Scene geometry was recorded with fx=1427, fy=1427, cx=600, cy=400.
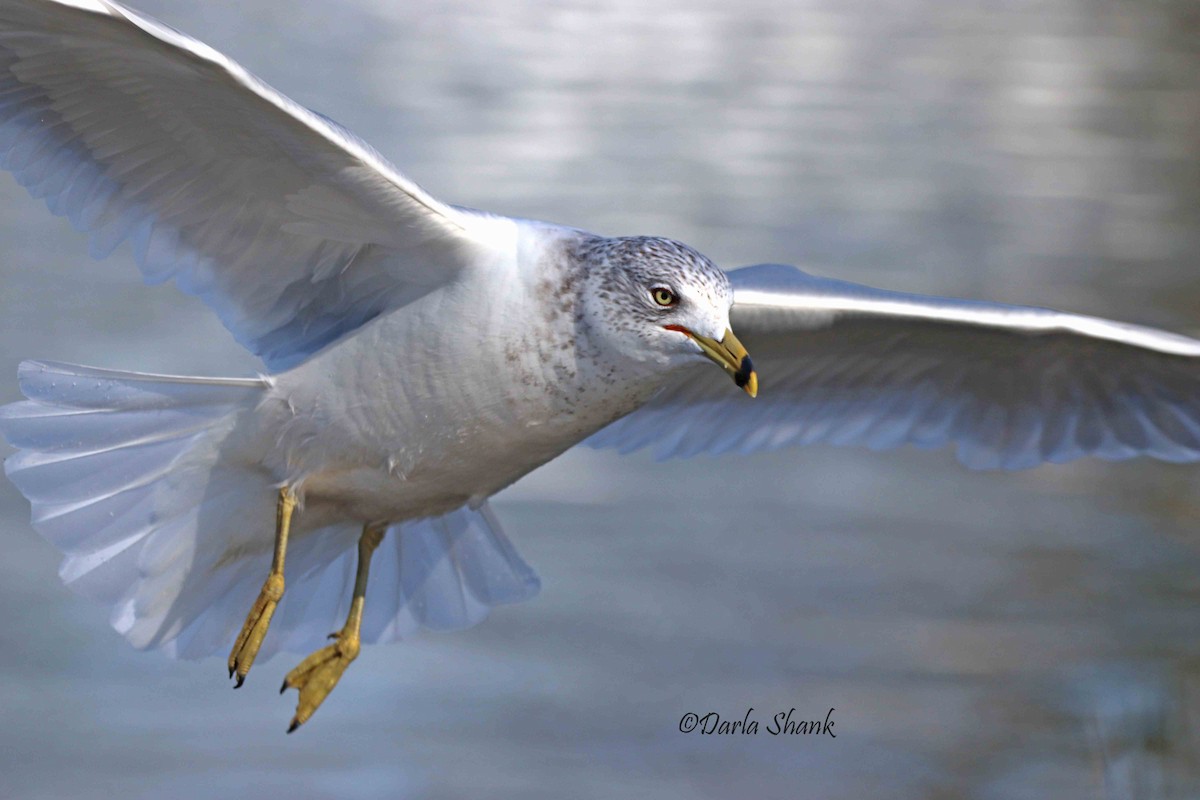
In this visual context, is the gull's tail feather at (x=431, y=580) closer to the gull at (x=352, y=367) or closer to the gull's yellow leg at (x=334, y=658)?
the gull at (x=352, y=367)

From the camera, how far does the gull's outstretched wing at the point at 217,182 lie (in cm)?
176

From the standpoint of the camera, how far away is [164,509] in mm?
2180

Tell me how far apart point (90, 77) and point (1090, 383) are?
1.72 metres

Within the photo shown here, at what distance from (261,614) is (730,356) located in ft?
2.61

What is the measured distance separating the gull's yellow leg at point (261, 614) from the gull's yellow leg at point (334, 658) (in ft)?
0.37

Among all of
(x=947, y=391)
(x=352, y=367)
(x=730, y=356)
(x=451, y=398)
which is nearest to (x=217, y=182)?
(x=352, y=367)

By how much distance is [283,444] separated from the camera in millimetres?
2107

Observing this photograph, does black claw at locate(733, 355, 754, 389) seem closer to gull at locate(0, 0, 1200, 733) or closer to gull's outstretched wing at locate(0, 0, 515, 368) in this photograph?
gull at locate(0, 0, 1200, 733)

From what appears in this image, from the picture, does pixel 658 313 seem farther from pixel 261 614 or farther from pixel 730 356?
pixel 261 614

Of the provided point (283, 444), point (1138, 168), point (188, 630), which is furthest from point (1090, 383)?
point (1138, 168)

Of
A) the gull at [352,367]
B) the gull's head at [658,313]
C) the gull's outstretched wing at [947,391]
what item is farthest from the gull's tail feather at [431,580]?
the gull's head at [658,313]

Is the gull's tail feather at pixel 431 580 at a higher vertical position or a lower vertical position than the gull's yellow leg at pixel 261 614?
lower

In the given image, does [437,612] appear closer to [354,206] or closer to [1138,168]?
[354,206]

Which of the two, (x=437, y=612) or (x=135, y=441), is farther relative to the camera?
(x=437, y=612)
